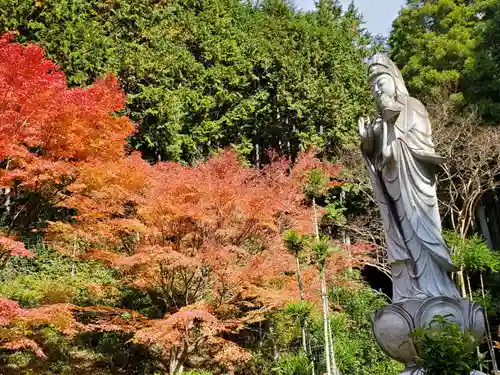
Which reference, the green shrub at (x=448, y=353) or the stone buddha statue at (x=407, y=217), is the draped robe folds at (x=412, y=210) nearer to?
the stone buddha statue at (x=407, y=217)

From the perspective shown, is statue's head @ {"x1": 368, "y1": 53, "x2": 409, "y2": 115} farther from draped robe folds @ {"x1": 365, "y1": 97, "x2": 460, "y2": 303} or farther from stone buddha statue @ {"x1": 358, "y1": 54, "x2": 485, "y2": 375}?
draped robe folds @ {"x1": 365, "y1": 97, "x2": 460, "y2": 303}

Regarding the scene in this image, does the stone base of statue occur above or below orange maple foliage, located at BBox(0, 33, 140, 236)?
below

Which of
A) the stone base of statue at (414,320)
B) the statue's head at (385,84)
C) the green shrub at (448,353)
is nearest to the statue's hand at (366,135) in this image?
the statue's head at (385,84)

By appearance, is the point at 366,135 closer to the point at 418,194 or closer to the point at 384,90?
the point at 384,90

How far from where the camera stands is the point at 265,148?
60.1ft

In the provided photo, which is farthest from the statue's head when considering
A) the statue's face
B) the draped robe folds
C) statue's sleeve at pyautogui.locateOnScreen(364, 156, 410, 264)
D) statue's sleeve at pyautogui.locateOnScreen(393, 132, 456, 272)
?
statue's sleeve at pyautogui.locateOnScreen(364, 156, 410, 264)

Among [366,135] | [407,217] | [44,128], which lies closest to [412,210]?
[407,217]

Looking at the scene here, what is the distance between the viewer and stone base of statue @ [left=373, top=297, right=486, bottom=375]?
156 inches

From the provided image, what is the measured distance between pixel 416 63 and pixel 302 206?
21.1ft

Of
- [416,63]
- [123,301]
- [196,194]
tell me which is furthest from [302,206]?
[416,63]

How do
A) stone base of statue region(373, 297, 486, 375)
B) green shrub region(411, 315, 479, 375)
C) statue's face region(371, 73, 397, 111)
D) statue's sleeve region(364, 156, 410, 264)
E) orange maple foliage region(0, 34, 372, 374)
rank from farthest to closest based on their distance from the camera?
orange maple foliage region(0, 34, 372, 374)
statue's face region(371, 73, 397, 111)
statue's sleeve region(364, 156, 410, 264)
stone base of statue region(373, 297, 486, 375)
green shrub region(411, 315, 479, 375)

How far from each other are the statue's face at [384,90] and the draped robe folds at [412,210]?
0.14 metres

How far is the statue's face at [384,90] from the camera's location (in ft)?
15.7

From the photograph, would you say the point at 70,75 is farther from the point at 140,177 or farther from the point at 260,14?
the point at 260,14
